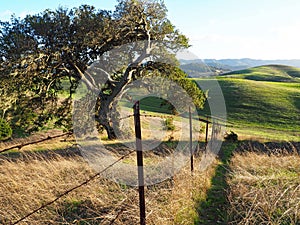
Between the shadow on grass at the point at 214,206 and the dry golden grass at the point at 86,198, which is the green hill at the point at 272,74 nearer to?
the shadow on grass at the point at 214,206

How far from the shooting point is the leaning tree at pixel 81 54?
14430mm

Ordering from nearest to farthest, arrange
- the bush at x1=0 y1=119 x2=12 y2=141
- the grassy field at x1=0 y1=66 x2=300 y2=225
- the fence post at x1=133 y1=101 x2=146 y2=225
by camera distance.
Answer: the fence post at x1=133 y1=101 x2=146 y2=225, the grassy field at x1=0 y1=66 x2=300 y2=225, the bush at x1=0 y1=119 x2=12 y2=141

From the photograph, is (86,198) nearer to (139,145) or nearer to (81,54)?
(139,145)

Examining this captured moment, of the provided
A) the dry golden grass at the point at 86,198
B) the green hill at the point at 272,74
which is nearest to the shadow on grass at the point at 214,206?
the dry golden grass at the point at 86,198

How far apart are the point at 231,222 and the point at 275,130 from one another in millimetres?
27829

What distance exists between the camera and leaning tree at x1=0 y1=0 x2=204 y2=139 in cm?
1443

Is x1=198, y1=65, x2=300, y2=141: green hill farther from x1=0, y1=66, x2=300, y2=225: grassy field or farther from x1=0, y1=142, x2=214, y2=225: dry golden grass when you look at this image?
x1=0, y1=142, x2=214, y2=225: dry golden grass

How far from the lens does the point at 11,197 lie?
5918 millimetres

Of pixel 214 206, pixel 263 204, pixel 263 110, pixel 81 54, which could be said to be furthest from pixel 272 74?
pixel 263 204

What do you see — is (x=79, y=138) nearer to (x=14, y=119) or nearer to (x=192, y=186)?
(x=14, y=119)

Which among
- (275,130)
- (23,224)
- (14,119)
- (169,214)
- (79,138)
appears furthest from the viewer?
(275,130)

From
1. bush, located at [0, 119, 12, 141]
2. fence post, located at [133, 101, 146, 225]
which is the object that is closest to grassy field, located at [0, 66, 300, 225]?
fence post, located at [133, 101, 146, 225]

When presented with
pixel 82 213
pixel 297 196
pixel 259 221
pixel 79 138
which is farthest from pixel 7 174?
pixel 79 138

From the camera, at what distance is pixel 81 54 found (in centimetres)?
1698
